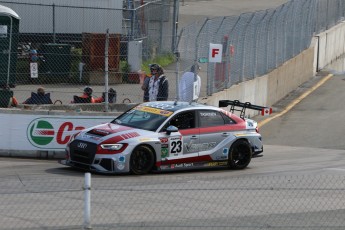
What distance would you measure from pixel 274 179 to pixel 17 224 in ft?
21.8

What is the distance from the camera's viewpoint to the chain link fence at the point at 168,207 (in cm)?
1024

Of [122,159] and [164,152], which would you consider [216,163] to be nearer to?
[164,152]

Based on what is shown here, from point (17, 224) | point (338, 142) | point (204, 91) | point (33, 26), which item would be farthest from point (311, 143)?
point (17, 224)

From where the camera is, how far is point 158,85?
1998 centimetres

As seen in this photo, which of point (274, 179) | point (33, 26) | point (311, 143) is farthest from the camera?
point (33, 26)

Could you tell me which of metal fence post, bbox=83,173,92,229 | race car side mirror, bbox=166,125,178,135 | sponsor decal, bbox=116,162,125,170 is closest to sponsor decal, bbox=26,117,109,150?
race car side mirror, bbox=166,125,178,135

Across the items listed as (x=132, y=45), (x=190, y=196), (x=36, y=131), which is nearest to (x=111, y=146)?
(x=36, y=131)

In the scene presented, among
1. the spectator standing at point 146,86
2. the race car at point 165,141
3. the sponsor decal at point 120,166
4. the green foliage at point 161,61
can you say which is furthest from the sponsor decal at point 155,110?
the green foliage at point 161,61

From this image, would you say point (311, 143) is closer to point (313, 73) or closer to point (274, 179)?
point (274, 179)

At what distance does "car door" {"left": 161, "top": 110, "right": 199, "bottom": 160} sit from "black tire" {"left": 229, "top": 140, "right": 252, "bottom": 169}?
0.90 meters

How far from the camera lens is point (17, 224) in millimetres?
10117

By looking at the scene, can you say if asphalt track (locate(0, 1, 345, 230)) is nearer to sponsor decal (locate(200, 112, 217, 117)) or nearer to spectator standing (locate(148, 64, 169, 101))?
sponsor decal (locate(200, 112, 217, 117))

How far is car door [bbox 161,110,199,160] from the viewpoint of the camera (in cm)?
1666

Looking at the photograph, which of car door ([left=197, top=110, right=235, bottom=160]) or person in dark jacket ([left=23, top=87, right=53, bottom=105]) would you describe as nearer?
car door ([left=197, top=110, right=235, bottom=160])
